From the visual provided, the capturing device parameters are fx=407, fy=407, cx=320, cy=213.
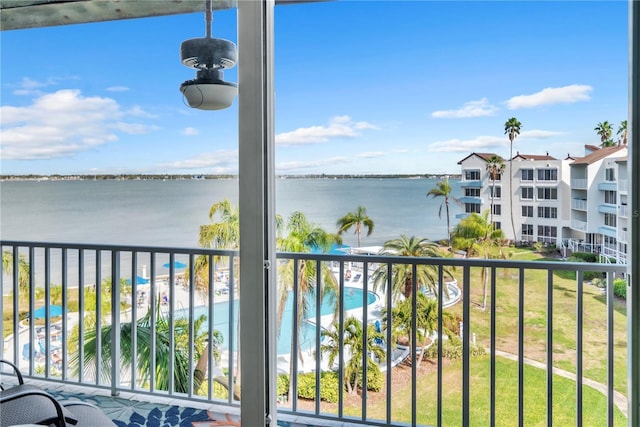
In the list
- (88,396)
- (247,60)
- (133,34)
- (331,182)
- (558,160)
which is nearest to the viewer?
(247,60)

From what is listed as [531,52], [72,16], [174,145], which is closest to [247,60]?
[174,145]

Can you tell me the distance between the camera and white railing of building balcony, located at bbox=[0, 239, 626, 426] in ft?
5.78

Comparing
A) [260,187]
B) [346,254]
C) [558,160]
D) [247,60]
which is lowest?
[346,254]

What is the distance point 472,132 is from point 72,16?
193 cm

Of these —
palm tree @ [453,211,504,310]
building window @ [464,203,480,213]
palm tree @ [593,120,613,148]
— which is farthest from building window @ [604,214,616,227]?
building window @ [464,203,480,213]

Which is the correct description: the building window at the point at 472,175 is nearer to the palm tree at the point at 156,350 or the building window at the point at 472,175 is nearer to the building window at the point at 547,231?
the building window at the point at 547,231

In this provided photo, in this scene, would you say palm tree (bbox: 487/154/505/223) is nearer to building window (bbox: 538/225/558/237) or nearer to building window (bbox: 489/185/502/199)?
building window (bbox: 489/185/502/199)

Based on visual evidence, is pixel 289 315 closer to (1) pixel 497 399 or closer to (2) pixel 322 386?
(2) pixel 322 386

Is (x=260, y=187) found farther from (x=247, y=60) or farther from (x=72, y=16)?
(x=72, y=16)

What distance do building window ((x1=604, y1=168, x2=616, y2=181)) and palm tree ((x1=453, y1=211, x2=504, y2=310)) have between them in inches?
20.8

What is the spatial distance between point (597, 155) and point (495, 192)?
47 centimetres

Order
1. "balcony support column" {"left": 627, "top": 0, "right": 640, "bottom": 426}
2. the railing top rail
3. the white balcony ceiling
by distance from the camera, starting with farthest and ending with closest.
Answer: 1. the railing top rail
2. the white balcony ceiling
3. "balcony support column" {"left": 627, "top": 0, "right": 640, "bottom": 426}

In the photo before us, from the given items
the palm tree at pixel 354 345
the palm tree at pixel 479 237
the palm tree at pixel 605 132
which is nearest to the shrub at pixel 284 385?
the palm tree at pixel 354 345

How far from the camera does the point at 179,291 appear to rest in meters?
1.77
